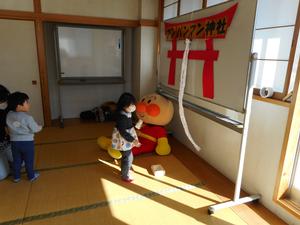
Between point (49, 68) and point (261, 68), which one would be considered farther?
point (49, 68)

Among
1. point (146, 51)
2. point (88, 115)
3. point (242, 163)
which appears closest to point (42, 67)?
point (88, 115)

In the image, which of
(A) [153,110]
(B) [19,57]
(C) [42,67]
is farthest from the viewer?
(C) [42,67]

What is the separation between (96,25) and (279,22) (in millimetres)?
3020

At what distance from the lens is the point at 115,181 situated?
7.66 feet

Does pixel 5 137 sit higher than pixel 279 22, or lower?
lower

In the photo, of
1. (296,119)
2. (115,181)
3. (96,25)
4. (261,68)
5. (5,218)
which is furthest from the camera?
(96,25)

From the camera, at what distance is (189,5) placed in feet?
10.1

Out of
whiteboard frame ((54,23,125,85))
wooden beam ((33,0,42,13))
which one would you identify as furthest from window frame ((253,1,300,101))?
wooden beam ((33,0,42,13))

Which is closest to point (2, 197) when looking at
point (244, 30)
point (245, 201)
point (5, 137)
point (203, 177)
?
point (5, 137)

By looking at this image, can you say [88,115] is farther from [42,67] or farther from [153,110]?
[153,110]

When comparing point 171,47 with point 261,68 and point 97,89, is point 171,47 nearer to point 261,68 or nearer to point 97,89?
point 261,68

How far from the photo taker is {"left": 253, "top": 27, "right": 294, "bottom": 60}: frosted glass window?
1743 millimetres

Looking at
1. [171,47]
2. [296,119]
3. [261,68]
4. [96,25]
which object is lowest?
[296,119]

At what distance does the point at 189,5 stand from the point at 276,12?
1499 mm
